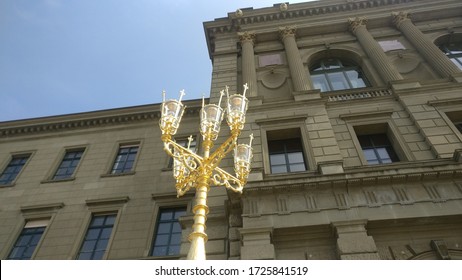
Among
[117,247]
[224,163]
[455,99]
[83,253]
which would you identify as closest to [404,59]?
[455,99]

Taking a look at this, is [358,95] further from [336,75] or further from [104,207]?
[104,207]

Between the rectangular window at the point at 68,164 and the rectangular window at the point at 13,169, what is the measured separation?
256 centimetres

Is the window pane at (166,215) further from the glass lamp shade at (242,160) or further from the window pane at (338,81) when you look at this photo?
the window pane at (338,81)

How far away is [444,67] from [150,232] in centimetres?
1572

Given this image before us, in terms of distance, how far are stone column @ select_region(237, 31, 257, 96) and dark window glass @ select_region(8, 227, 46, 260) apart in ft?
39.6

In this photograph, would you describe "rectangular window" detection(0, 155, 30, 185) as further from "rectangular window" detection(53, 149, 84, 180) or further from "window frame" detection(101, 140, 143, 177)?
"window frame" detection(101, 140, 143, 177)

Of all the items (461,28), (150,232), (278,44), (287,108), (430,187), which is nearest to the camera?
(430,187)

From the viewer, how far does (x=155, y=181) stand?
15.7 m

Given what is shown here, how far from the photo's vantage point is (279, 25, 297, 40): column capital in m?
20.4

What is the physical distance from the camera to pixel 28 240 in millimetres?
14195

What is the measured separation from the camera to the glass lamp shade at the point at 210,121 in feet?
23.4

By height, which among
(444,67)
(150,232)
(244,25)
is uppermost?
(244,25)

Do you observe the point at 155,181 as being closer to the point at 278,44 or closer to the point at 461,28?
the point at 278,44

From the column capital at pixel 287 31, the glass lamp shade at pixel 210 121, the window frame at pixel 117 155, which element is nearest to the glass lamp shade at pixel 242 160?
the glass lamp shade at pixel 210 121
